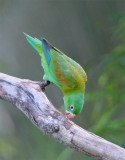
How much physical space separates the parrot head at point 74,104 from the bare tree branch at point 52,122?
0.53 m

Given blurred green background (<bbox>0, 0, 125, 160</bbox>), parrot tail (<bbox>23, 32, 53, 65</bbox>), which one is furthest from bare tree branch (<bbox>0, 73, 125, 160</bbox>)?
blurred green background (<bbox>0, 0, 125, 160</bbox>)

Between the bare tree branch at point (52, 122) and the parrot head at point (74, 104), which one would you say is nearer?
the bare tree branch at point (52, 122)

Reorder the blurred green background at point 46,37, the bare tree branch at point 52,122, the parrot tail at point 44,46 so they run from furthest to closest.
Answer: the blurred green background at point 46,37 < the parrot tail at point 44,46 < the bare tree branch at point 52,122

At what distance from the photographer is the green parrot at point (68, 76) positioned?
2963 mm

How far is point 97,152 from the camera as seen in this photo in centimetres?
209

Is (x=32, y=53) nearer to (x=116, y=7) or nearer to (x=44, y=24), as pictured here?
(x=44, y=24)

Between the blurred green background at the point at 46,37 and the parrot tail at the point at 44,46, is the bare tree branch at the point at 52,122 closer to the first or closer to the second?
the parrot tail at the point at 44,46

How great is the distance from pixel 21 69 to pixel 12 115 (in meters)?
0.57

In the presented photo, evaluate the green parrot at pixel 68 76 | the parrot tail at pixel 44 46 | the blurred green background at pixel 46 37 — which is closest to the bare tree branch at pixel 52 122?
the green parrot at pixel 68 76

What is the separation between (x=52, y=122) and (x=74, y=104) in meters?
0.78

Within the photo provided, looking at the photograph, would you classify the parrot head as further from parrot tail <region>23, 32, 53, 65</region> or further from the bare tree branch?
the bare tree branch

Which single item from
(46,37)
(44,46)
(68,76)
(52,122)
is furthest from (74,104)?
(46,37)

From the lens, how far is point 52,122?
85.6 inches

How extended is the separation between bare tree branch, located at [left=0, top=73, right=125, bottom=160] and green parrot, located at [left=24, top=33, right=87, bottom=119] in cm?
53
